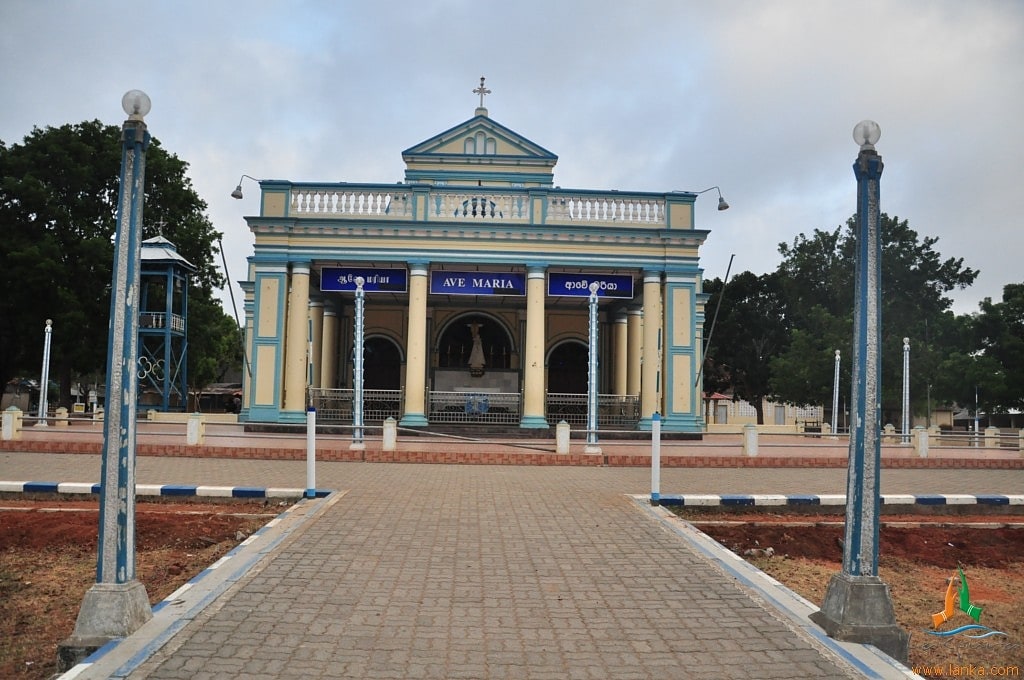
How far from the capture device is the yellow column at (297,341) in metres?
21.1

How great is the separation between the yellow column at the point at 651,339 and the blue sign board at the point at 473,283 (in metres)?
3.61

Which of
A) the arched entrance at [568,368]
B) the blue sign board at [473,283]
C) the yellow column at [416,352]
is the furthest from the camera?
the arched entrance at [568,368]

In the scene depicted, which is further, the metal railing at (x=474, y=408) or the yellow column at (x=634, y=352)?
the yellow column at (x=634, y=352)

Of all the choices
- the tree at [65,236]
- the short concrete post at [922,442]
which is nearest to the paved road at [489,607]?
the short concrete post at [922,442]

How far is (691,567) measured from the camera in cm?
600

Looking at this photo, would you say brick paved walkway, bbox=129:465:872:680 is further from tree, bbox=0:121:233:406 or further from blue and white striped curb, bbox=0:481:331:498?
tree, bbox=0:121:233:406

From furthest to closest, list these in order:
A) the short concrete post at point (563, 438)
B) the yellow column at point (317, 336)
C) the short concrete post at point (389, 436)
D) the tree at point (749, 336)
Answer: the tree at point (749, 336) < the yellow column at point (317, 336) < the short concrete post at point (563, 438) < the short concrete post at point (389, 436)

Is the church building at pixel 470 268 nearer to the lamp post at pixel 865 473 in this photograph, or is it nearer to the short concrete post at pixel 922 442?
the short concrete post at pixel 922 442

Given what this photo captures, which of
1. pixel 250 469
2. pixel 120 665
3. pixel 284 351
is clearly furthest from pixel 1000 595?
pixel 284 351

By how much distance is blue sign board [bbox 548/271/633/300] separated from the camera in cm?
2136

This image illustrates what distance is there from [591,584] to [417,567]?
1.34 meters

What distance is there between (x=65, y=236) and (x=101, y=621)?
29.0m

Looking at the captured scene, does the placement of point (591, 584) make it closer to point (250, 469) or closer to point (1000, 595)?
point (1000, 595)

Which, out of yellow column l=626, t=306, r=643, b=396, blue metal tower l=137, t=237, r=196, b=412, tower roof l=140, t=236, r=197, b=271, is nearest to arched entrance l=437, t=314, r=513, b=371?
yellow column l=626, t=306, r=643, b=396
